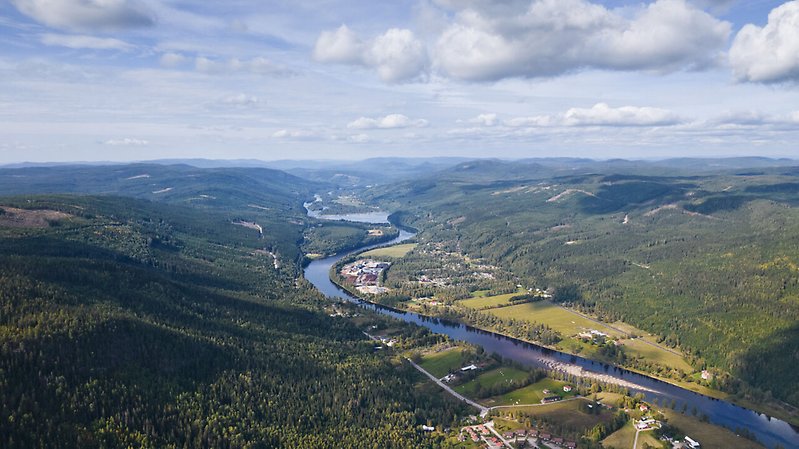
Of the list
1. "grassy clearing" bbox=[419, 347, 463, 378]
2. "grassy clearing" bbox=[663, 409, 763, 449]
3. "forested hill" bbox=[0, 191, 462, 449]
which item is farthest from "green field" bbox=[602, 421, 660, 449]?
"grassy clearing" bbox=[419, 347, 463, 378]

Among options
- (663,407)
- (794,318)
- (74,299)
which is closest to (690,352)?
(794,318)

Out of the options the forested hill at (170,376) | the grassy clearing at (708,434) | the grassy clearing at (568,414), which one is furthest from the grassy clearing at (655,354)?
the forested hill at (170,376)


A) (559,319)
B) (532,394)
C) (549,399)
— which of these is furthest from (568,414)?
(559,319)

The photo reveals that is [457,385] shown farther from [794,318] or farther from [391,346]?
[794,318]

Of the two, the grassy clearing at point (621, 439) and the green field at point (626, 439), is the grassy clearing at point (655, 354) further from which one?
the green field at point (626, 439)

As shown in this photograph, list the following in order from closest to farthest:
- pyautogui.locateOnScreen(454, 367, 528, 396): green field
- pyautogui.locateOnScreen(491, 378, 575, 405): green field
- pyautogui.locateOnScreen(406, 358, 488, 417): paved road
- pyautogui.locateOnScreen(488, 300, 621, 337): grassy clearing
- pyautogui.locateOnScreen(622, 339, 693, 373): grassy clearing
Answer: pyautogui.locateOnScreen(406, 358, 488, 417): paved road, pyautogui.locateOnScreen(491, 378, 575, 405): green field, pyautogui.locateOnScreen(454, 367, 528, 396): green field, pyautogui.locateOnScreen(622, 339, 693, 373): grassy clearing, pyautogui.locateOnScreen(488, 300, 621, 337): grassy clearing

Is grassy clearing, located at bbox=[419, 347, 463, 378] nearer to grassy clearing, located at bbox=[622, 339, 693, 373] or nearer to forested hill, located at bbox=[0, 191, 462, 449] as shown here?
forested hill, located at bbox=[0, 191, 462, 449]
